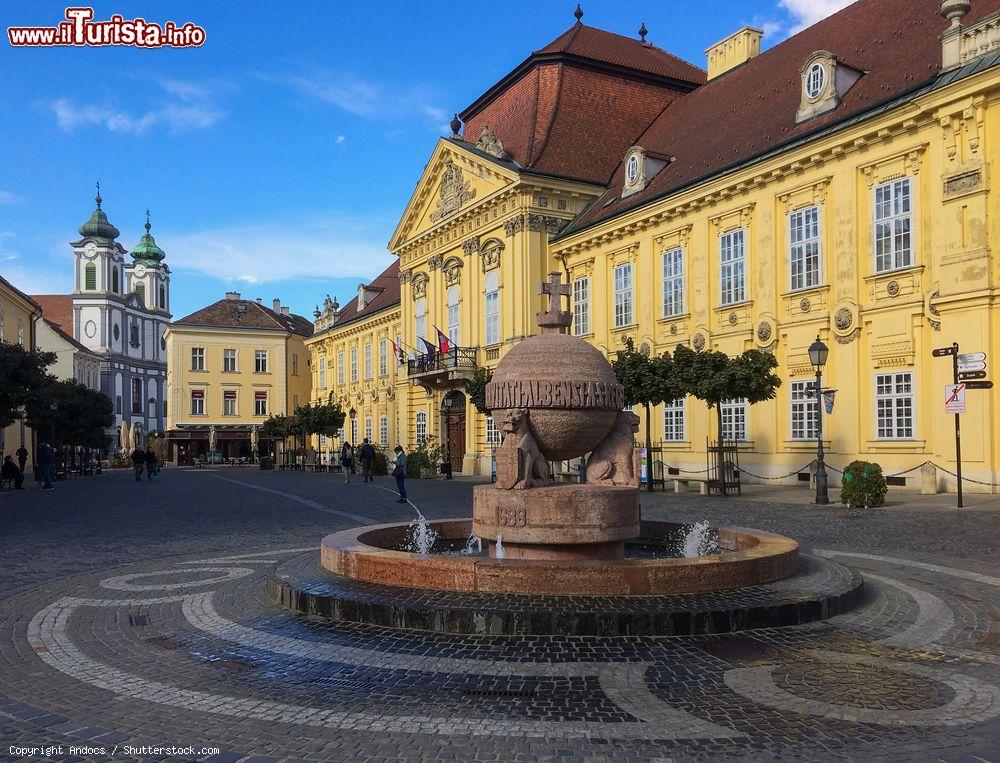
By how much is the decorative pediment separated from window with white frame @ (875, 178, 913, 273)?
69.2 feet

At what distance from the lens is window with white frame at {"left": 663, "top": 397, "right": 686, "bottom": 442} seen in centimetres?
3033

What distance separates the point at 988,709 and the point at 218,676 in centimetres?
512

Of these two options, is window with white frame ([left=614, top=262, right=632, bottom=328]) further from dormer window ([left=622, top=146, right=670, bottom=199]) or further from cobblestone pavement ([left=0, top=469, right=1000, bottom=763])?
cobblestone pavement ([left=0, top=469, right=1000, bottom=763])

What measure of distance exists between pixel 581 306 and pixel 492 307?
17.1 feet

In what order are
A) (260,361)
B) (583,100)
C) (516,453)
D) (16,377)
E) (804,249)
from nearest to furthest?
(516,453) → (804,249) → (16,377) → (583,100) → (260,361)

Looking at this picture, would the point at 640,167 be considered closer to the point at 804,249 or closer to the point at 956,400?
the point at 804,249

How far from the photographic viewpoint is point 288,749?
15.0 ft

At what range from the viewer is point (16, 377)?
2867cm

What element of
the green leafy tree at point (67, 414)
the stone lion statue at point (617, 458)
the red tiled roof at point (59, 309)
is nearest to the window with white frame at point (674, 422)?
the stone lion statue at point (617, 458)

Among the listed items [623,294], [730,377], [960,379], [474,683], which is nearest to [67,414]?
[623,294]

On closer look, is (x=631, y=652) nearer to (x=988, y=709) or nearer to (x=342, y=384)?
(x=988, y=709)

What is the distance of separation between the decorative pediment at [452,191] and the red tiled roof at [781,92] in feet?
23.2

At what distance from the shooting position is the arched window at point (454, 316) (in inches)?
1673

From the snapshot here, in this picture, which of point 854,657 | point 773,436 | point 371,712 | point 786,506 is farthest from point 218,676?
point 773,436
